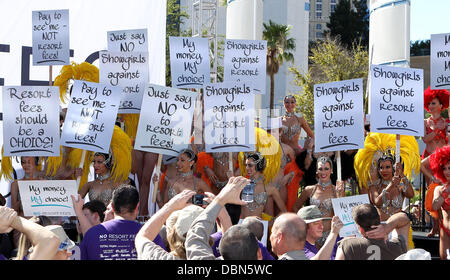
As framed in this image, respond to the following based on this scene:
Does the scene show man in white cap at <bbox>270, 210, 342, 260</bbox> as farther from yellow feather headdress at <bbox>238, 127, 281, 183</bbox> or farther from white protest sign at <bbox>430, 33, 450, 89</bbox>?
white protest sign at <bbox>430, 33, 450, 89</bbox>

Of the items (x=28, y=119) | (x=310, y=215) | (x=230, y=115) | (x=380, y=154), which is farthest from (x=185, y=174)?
(x=310, y=215)

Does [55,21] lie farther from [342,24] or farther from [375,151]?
[342,24]

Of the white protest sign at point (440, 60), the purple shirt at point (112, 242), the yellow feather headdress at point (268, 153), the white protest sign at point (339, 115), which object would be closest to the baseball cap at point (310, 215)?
the purple shirt at point (112, 242)

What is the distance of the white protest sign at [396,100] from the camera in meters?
6.27

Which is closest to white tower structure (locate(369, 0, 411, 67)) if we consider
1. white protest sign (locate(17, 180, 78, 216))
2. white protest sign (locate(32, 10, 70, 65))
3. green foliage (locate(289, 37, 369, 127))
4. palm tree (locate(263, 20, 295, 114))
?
white protest sign (locate(32, 10, 70, 65))

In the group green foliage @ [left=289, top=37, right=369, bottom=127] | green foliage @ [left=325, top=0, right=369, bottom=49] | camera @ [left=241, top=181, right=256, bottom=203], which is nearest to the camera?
camera @ [left=241, top=181, right=256, bottom=203]

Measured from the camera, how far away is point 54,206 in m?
5.73

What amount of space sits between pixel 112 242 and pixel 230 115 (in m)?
3.02

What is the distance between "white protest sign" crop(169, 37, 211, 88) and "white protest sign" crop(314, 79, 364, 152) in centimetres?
162

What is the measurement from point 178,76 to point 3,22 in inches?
86.0

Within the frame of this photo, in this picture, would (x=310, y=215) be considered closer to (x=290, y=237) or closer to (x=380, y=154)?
(x=290, y=237)

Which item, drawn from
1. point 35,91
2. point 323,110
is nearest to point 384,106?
point 323,110

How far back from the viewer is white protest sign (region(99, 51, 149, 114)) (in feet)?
23.2

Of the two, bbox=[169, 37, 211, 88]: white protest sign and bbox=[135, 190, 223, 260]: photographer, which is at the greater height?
bbox=[169, 37, 211, 88]: white protest sign
